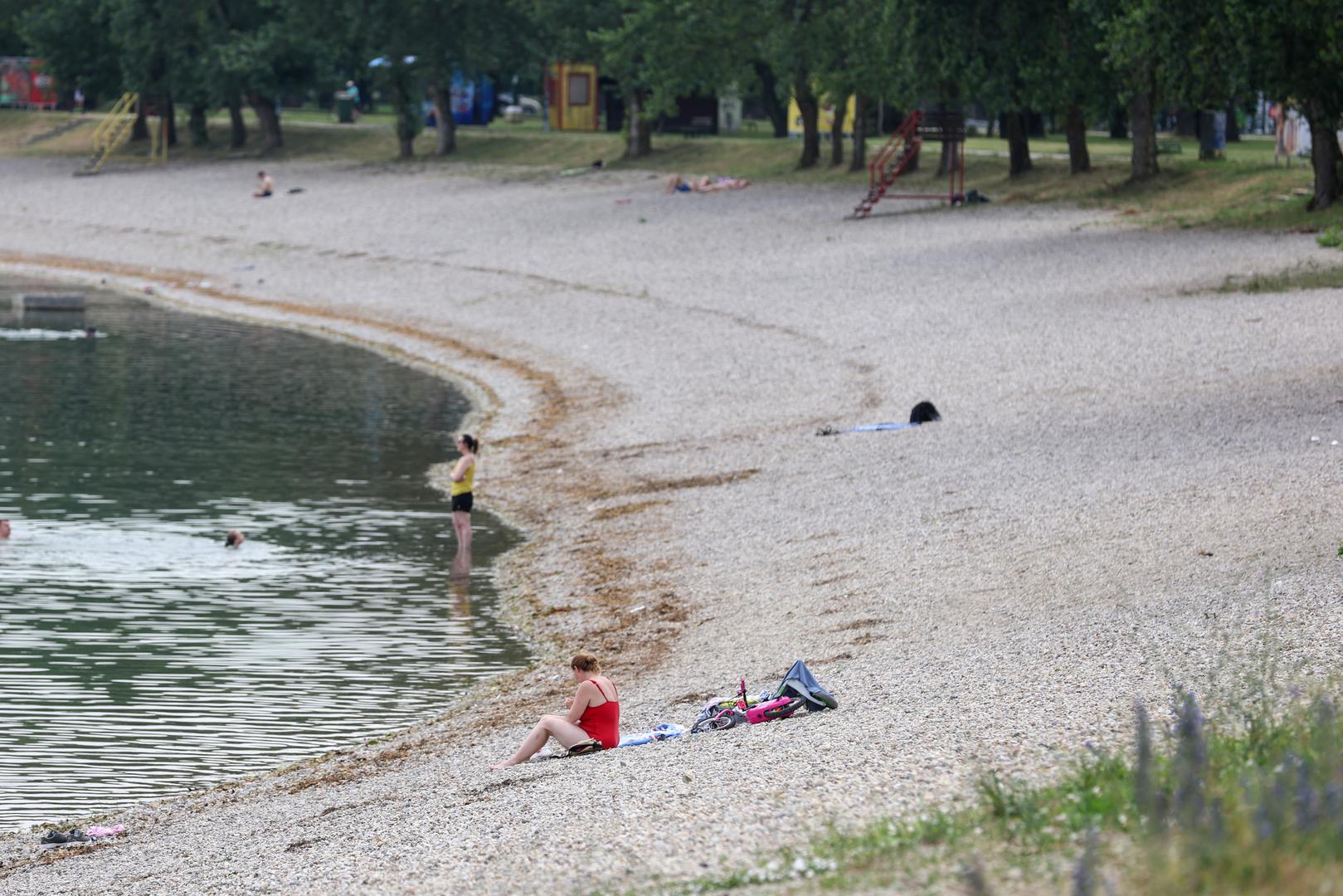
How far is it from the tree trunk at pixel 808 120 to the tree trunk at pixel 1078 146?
1011 centimetres

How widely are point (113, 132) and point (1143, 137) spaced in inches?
2156

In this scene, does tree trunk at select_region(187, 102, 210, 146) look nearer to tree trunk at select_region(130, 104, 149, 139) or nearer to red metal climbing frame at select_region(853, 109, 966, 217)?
tree trunk at select_region(130, 104, 149, 139)

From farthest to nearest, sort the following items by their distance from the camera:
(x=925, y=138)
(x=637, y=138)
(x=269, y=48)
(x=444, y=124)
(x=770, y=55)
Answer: (x=269, y=48) < (x=444, y=124) < (x=637, y=138) < (x=770, y=55) < (x=925, y=138)

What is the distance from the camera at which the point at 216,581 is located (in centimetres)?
2048

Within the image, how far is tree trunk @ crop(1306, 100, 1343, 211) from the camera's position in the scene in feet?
122

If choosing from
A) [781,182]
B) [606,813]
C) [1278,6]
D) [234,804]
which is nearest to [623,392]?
[1278,6]

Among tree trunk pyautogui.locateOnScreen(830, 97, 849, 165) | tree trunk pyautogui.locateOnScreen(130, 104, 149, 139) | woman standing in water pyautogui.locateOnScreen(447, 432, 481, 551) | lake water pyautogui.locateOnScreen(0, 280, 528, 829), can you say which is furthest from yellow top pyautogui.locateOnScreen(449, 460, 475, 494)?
tree trunk pyautogui.locateOnScreen(130, 104, 149, 139)

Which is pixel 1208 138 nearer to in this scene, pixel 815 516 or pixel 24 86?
pixel 815 516

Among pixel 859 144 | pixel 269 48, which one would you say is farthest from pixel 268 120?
pixel 859 144

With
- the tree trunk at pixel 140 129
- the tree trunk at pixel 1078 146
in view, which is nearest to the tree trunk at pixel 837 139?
the tree trunk at pixel 1078 146

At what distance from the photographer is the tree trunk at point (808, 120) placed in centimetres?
5903

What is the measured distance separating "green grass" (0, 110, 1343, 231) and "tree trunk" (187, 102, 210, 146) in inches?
22.2

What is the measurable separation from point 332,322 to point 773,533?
969 inches

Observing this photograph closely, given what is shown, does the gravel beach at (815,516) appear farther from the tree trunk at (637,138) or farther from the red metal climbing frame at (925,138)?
the tree trunk at (637,138)
